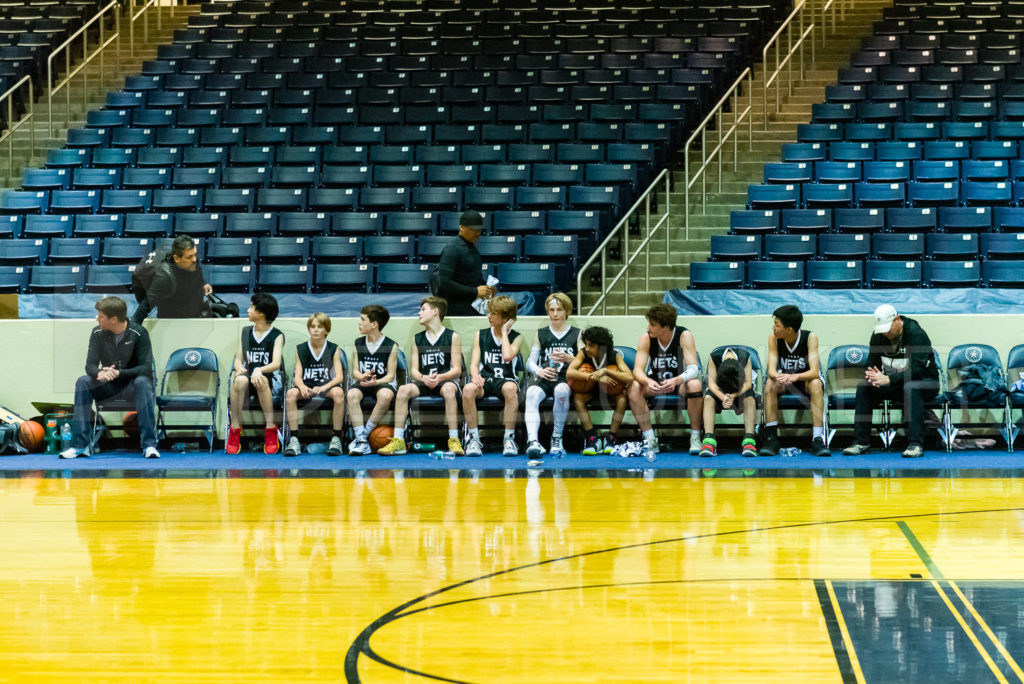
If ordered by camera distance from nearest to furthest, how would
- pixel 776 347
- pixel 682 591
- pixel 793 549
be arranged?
pixel 682 591 < pixel 793 549 < pixel 776 347

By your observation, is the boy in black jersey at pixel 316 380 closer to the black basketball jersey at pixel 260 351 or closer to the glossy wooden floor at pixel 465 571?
the black basketball jersey at pixel 260 351

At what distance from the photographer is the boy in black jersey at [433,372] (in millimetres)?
9930

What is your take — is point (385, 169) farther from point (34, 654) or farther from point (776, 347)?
point (34, 654)

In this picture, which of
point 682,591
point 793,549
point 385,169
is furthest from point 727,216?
point 682,591

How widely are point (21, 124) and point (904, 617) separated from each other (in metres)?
14.5

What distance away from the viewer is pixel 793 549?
5.93 m

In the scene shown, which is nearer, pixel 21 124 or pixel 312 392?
pixel 312 392

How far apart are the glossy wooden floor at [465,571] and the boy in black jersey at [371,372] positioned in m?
1.46

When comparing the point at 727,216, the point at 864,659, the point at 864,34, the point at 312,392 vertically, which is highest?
the point at 864,34

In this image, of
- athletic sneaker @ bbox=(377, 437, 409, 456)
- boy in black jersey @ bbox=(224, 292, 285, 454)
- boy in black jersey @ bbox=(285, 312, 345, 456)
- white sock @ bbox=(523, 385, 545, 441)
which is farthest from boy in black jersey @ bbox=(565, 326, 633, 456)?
boy in black jersey @ bbox=(224, 292, 285, 454)

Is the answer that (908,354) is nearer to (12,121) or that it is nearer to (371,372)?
(371,372)

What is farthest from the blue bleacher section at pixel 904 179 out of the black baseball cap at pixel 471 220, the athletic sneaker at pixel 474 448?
the athletic sneaker at pixel 474 448

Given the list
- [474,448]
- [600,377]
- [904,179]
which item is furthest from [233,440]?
[904,179]

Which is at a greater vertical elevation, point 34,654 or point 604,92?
point 604,92
